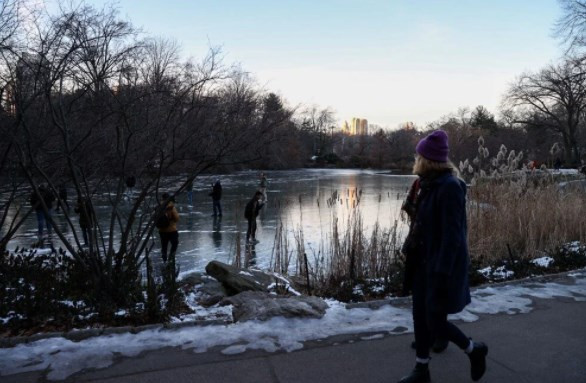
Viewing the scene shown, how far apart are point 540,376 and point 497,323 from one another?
1.19 meters

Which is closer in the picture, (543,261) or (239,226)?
(543,261)

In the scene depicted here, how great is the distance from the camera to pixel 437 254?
307 centimetres

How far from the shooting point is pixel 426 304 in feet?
10.2

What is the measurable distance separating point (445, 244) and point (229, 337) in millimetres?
A: 2158

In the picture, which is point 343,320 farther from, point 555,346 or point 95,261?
point 95,261

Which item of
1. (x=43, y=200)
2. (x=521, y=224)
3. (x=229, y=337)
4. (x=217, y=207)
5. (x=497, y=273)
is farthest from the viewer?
(x=217, y=207)

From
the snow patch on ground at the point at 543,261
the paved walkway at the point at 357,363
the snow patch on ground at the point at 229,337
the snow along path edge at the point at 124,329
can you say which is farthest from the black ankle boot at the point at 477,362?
the snow patch on ground at the point at 543,261

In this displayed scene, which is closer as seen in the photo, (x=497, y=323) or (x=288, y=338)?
(x=288, y=338)

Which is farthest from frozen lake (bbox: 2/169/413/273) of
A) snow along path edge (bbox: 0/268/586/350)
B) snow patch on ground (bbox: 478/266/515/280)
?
snow along path edge (bbox: 0/268/586/350)

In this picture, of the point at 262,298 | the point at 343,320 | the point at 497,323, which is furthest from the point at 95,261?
the point at 497,323

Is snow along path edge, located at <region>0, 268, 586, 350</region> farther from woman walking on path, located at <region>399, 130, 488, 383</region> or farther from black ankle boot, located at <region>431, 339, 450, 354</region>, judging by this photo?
woman walking on path, located at <region>399, 130, 488, 383</region>

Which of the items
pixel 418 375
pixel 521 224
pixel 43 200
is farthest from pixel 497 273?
pixel 43 200

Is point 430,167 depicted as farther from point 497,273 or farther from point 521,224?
point 521,224

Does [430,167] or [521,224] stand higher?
[430,167]
